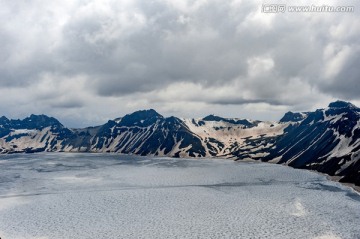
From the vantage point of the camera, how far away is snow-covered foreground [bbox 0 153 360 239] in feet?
255

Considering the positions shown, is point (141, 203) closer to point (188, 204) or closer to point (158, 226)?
point (188, 204)

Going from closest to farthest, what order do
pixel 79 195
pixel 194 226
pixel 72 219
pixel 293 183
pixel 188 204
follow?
1. pixel 194 226
2. pixel 72 219
3. pixel 188 204
4. pixel 79 195
5. pixel 293 183

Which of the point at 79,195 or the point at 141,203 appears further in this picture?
the point at 79,195

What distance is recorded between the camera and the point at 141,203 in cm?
10969

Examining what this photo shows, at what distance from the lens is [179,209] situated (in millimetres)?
100250

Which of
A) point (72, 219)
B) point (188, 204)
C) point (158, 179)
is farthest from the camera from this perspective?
point (158, 179)

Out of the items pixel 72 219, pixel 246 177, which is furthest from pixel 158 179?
pixel 72 219

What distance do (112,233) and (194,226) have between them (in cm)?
1907

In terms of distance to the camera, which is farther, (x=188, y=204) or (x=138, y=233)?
(x=188, y=204)

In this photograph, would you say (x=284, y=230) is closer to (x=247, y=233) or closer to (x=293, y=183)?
(x=247, y=233)

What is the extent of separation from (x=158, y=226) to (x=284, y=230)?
29012 mm

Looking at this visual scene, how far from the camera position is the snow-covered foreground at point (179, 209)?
255ft

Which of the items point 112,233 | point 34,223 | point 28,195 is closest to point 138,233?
point 112,233

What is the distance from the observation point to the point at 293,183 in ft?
493
